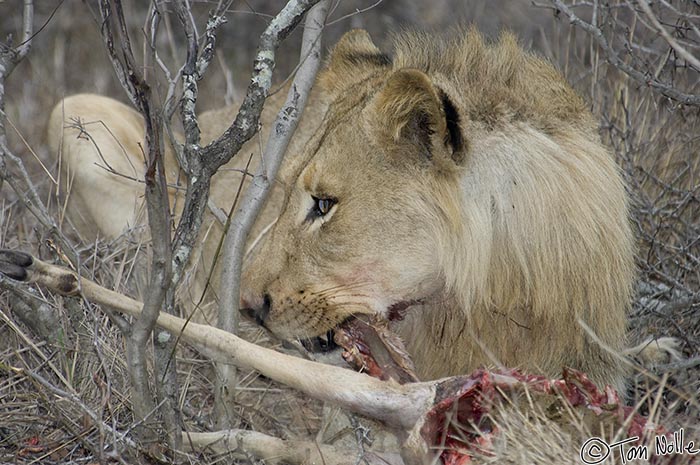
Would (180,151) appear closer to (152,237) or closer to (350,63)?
(152,237)

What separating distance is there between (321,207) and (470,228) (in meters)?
0.51

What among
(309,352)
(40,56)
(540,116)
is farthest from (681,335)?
(40,56)

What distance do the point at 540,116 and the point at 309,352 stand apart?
107cm

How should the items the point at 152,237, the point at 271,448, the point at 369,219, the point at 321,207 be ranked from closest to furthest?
the point at 152,237 < the point at 271,448 < the point at 369,219 < the point at 321,207

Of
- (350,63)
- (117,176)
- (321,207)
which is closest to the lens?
(321,207)

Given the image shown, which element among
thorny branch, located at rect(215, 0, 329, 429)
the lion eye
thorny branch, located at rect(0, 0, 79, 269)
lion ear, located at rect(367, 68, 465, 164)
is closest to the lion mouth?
thorny branch, located at rect(215, 0, 329, 429)

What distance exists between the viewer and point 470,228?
303cm

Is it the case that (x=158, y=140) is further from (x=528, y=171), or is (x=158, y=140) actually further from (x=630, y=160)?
(x=630, y=160)

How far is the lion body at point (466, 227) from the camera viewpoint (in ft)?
9.91

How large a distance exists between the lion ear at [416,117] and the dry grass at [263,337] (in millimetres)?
871

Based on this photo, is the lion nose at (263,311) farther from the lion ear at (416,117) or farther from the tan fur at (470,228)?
Answer: the lion ear at (416,117)

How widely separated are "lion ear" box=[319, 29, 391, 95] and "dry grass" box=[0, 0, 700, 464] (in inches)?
21.2

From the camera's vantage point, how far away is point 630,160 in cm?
440
